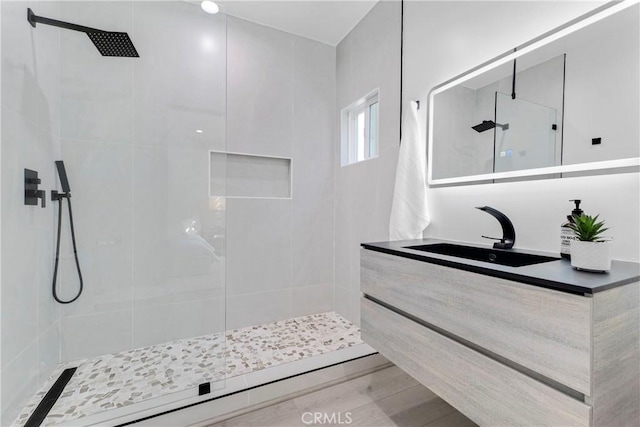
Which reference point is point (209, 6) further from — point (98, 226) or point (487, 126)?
point (487, 126)

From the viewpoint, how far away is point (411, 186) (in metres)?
1.72

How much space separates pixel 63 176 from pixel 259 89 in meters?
1.47

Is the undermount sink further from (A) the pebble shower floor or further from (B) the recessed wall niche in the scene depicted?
(B) the recessed wall niche

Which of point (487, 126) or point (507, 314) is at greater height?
point (487, 126)

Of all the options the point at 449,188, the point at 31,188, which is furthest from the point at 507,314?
the point at 31,188

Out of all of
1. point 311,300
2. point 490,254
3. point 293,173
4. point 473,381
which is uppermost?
point 293,173

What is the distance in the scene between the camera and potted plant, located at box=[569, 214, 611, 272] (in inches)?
32.2

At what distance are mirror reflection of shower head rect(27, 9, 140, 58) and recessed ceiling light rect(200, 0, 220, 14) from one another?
68 cm

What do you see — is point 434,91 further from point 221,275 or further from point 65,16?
point 65,16

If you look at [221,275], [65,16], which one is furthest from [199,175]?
[65,16]

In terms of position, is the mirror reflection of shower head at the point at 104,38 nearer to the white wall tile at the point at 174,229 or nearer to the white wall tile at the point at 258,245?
the white wall tile at the point at 174,229

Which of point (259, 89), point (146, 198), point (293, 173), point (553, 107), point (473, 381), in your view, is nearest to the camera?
point (473, 381)

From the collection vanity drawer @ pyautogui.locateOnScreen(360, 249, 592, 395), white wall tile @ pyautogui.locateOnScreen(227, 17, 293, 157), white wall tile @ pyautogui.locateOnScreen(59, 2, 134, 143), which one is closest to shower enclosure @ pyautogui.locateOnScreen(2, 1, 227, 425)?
white wall tile @ pyautogui.locateOnScreen(59, 2, 134, 143)

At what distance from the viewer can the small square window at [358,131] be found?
2430mm
